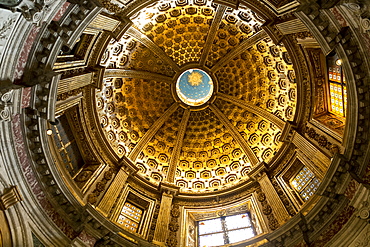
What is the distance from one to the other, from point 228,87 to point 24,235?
18.0 m

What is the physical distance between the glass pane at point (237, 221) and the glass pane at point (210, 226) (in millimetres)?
530

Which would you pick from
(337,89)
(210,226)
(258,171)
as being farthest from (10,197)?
(337,89)

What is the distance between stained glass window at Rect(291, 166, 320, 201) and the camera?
15.6m

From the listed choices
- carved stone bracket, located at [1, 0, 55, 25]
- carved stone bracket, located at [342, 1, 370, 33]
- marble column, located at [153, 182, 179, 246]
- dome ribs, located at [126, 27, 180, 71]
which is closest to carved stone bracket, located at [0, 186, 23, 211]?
carved stone bracket, located at [1, 0, 55, 25]

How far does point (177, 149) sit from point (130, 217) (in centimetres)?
772

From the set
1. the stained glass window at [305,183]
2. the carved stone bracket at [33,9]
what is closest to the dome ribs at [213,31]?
the stained glass window at [305,183]

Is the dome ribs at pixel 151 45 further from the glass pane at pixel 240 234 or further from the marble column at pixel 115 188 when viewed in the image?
the glass pane at pixel 240 234

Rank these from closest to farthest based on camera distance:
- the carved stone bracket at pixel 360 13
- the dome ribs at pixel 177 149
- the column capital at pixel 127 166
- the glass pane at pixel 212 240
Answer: the carved stone bracket at pixel 360 13 < the glass pane at pixel 212 240 < the column capital at pixel 127 166 < the dome ribs at pixel 177 149

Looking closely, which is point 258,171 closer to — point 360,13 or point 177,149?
point 177,149

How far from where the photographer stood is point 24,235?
10.9 m

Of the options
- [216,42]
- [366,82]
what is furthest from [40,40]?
[216,42]

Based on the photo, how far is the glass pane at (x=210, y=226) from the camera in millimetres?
17484

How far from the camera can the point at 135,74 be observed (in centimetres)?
2208

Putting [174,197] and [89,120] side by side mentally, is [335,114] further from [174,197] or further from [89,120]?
[89,120]
